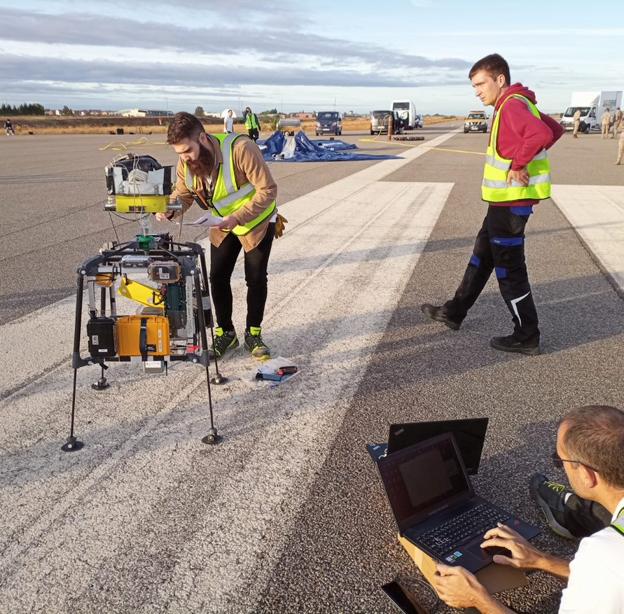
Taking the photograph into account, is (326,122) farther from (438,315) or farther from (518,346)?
(518,346)

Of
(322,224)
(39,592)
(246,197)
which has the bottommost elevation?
(39,592)

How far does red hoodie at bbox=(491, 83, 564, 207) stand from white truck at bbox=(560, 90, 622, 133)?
46983 millimetres

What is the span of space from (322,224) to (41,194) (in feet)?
24.8

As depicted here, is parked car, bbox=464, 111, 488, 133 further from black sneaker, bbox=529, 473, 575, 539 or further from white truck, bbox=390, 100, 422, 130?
black sneaker, bbox=529, 473, 575, 539

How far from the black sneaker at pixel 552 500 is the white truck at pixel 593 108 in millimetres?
49167

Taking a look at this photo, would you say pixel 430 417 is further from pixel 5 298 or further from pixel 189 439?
pixel 5 298

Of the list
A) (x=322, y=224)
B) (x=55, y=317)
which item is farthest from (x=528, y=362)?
(x=322, y=224)

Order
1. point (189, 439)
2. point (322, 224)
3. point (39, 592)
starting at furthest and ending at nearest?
1. point (322, 224)
2. point (189, 439)
3. point (39, 592)

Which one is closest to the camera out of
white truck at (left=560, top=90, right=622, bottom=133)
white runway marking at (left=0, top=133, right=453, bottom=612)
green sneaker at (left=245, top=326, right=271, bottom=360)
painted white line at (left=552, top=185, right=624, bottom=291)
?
Result: white runway marking at (left=0, top=133, right=453, bottom=612)

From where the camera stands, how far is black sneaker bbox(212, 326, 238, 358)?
5043 millimetres

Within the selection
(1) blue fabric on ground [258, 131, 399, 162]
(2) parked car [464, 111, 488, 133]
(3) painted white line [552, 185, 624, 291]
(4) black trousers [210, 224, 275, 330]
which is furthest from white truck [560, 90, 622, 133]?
(4) black trousers [210, 224, 275, 330]

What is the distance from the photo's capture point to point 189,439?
12.5 feet

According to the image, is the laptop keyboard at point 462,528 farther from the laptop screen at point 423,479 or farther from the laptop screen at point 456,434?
the laptop screen at point 456,434

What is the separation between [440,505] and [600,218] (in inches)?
398
